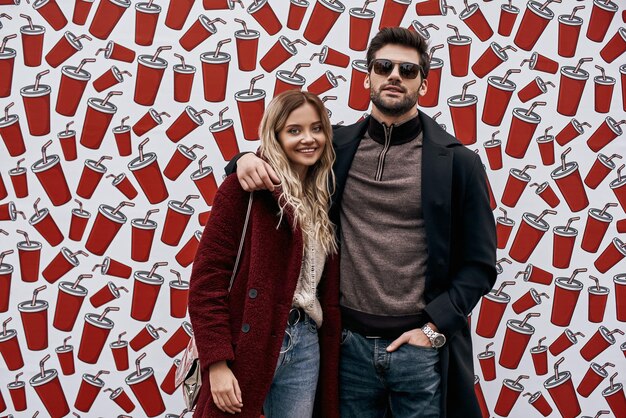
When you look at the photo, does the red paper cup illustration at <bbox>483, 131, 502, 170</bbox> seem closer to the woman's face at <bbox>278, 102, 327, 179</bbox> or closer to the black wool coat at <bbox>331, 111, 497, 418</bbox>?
the black wool coat at <bbox>331, 111, 497, 418</bbox>

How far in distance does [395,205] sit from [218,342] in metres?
0.74

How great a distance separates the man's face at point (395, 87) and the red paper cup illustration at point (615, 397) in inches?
69.5

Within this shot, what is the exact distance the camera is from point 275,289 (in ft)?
4.98

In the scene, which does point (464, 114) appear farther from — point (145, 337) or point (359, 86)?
point (145, 337)

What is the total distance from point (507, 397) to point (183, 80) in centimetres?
217

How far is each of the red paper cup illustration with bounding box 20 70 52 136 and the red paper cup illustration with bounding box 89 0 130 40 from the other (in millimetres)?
302

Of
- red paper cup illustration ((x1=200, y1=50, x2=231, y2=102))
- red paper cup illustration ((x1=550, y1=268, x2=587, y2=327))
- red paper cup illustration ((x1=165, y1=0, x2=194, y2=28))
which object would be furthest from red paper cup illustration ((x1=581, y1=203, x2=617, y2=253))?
red paper cup illustration ((x1=165, y1=0, x2=194, y2=28))

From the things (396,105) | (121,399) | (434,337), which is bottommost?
(121,399)

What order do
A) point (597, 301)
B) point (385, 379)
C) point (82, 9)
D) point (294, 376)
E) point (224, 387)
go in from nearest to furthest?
1. point (224, 387)
2. point (294, 376)
3. point (385, 379)
4. point (82, 9)
5. point (597, 301)

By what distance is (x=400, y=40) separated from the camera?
1.75 m

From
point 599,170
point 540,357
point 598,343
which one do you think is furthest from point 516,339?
point 599,170

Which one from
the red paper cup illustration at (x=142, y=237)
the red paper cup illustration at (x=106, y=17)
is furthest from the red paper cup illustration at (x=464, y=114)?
the red paper cup illustration at (x=106, y=17)

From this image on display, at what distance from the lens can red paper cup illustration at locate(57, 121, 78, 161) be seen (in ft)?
7.42

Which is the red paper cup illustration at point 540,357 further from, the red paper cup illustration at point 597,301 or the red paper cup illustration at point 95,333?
the red paper cup illustration at point 95,333
